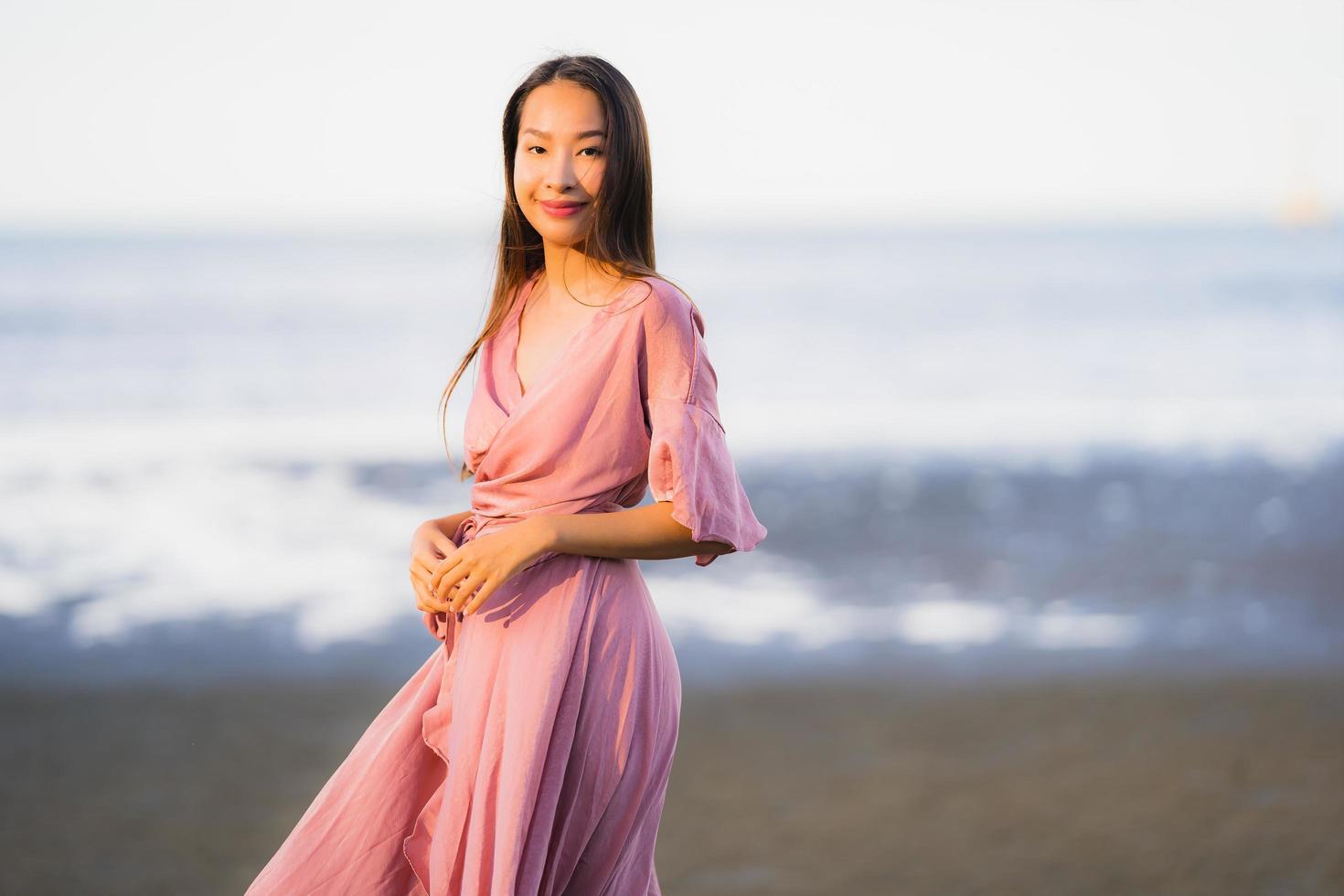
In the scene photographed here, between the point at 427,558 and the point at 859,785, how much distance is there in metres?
3.29

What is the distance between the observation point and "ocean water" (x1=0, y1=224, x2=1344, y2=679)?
6547 mm

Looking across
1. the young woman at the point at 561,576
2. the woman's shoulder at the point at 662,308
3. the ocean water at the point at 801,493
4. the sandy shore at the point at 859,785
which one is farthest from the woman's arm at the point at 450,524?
the sandy shore at the point at 859,785

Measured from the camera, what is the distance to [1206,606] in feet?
22.9

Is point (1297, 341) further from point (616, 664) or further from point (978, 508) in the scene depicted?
point (616, 664)

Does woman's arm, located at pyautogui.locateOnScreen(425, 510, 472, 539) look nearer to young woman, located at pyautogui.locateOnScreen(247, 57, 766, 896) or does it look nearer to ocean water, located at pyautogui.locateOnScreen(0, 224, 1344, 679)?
young woman, located at pyautogui.locateOnScreen(247, 57, 766, 896)

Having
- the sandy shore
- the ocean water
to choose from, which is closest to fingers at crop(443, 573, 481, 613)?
the ocean water

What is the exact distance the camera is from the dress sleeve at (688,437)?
190 centimetres

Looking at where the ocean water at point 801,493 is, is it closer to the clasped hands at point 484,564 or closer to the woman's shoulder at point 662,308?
the woman's shoulder at point 662,308

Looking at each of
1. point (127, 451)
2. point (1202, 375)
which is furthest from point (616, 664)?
point (1202, 375)

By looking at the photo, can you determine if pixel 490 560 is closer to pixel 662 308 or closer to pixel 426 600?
pixel 426 600

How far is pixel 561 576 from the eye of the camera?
77.8 inches

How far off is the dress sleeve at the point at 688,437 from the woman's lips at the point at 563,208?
20 centimetres

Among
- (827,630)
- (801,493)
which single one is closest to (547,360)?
(827,630)

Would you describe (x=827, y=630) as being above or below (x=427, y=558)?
below
